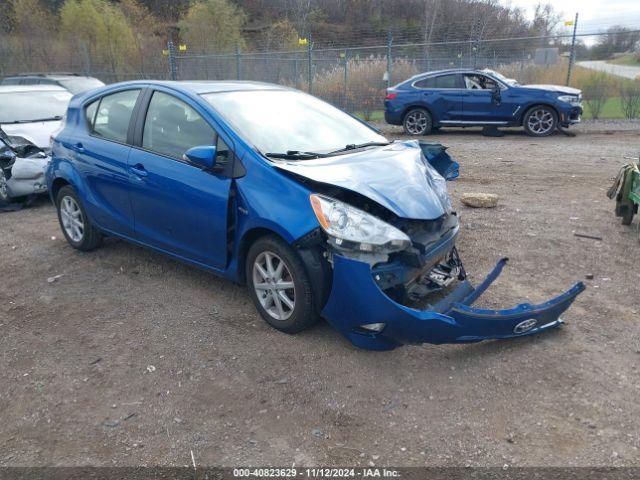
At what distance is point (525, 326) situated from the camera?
10.9 ft

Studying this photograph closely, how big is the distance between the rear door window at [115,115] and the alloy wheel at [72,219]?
861 mm

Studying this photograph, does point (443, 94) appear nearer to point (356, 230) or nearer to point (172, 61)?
point (172, 61)

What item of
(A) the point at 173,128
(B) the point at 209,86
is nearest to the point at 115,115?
(A) the point at 173,128

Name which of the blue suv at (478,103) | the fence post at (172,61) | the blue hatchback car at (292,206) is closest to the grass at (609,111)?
the blue suv at (478,103)

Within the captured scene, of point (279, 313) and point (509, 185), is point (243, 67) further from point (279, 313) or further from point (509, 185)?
point (279, 313)

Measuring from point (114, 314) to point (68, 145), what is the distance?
2.00 metres

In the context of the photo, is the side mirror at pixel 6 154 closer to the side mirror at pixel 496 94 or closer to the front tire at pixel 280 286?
the front tire at pixel 280 286

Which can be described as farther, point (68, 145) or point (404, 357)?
point (68, 145)

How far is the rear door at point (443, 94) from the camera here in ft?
43.1

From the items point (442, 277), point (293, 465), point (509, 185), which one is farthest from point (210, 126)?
point (509, 185)

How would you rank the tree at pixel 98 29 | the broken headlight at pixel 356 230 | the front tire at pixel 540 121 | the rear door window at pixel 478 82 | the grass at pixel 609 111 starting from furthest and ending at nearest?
the tree at pixel 98 29
the grass at pixel 609 111
the rear door window at pixel 478 82
the front tire at pixel 540 121
the broken headlight at pixel 356 230

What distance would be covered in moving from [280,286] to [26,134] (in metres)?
6.62

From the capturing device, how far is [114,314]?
416 centimetres

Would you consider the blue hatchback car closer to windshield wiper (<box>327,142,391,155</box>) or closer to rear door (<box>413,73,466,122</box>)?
windshield wiper (<box>327,142,391,155</box>)
